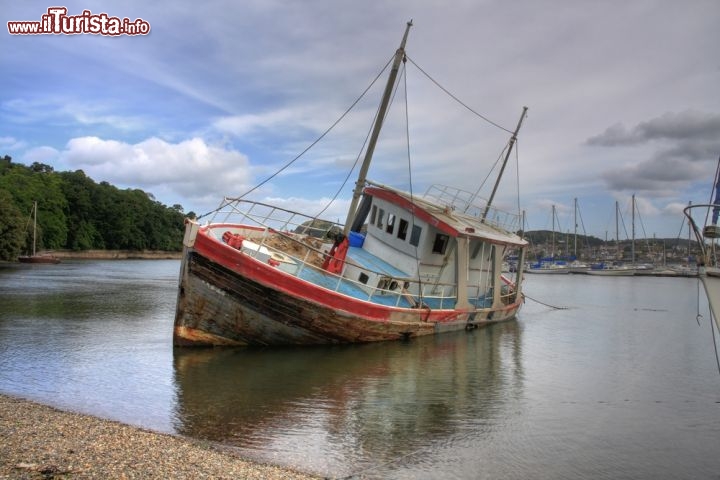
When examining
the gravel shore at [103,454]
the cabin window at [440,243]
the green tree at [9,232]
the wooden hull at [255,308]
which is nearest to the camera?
the gravel shore at [103,454]

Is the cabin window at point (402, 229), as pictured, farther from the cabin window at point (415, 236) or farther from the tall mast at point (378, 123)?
the tall mast at point (378, 123)

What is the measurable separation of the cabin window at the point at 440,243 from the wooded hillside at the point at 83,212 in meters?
59.6

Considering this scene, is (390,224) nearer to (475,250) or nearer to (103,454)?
(475,250)

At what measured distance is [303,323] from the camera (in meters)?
15.4

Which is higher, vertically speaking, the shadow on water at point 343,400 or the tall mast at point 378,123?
the tall mast at point 378,123

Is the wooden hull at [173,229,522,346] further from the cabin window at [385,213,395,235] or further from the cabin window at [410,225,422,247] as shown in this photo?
the cabin window at [385,213,395,235]

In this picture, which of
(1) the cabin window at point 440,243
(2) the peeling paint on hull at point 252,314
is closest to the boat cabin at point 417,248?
(1) the cabin window at point 440,243

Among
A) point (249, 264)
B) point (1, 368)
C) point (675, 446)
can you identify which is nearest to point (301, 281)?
point (249, 264)

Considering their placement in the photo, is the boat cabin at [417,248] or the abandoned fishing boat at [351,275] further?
the boat cabin at [417,248]

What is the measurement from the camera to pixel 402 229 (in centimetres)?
2012

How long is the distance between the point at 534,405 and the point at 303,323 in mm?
6469

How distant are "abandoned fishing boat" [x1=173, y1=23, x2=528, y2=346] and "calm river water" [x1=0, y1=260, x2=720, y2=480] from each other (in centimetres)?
72

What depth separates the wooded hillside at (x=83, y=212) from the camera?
86500 mm

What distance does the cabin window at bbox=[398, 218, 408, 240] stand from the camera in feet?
65.7
